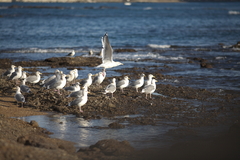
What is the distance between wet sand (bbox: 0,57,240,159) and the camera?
25.2 feet

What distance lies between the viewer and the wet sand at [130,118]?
7.69 m

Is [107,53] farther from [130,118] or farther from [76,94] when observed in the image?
[130,118]

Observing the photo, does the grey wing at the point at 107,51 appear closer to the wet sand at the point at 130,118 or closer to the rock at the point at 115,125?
the wet sand at the point at 130,118

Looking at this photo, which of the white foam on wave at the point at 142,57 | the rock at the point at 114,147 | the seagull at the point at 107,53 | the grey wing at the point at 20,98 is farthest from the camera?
the white foam on wave at the point at 142,57

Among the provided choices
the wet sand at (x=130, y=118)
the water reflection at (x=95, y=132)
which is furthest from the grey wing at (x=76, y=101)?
the water reflection at (x=95, y=132)

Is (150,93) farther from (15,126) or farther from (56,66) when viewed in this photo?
(56,66)

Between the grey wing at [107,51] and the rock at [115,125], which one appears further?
the grey wing at [107,51]

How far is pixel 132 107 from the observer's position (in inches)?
464

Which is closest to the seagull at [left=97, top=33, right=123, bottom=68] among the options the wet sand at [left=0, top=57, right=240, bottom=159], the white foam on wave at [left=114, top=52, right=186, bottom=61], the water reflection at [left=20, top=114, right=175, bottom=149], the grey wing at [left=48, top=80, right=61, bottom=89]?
the wet sand at [left=0, top=57, right=240, bottom=159]

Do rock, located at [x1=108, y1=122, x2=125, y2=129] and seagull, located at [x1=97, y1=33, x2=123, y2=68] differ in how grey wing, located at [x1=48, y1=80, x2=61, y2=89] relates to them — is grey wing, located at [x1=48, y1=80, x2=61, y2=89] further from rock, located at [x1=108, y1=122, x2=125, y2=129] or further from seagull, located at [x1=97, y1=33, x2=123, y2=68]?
rock, located at [x1=108, y1=122, x2=125, y2=129]

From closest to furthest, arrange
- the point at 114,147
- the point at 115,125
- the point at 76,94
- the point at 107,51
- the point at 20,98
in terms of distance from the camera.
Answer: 1. the point at 114,147
2. the point at 115,125
3. the point at 20,98
4. the point at 76,94
5. the point at 107,51

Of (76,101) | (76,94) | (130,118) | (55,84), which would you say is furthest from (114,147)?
(55,84)

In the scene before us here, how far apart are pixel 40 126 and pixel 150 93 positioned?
455 cm

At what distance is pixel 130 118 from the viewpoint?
34.9 feet
